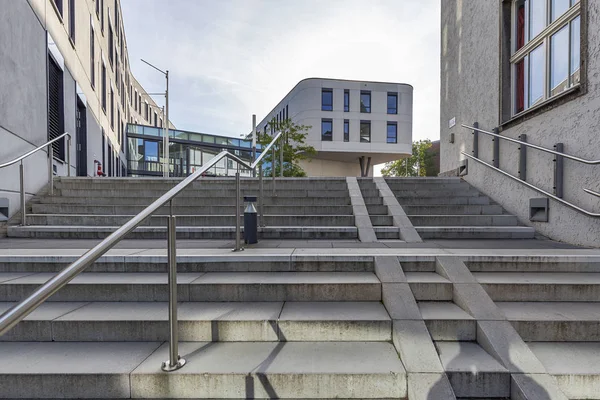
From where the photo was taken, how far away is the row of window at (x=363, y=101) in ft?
108

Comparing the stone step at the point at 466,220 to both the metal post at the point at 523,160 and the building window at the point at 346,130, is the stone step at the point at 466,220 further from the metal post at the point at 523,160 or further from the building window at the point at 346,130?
the building window at the point at 346,130

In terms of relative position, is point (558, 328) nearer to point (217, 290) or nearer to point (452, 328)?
point (452, 328)

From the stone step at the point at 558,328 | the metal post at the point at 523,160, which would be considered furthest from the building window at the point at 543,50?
the stone step at the point at 558,328

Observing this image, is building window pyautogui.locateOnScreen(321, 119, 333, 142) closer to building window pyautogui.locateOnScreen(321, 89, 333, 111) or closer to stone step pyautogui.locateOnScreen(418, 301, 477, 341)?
building window pyautogui.locateOnScreen(321, 89, 333, 111)

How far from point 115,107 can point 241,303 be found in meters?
21.4

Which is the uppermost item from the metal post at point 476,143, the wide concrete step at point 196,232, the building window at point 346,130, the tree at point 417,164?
the building window at point 346,130

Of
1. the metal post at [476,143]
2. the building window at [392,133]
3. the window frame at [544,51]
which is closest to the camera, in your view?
the window frame at [544,51]

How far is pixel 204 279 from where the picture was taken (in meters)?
3.13

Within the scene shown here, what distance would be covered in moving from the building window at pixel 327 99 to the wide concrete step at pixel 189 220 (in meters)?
29.1

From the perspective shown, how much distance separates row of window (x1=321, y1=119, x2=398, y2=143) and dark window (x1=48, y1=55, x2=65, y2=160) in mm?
25688

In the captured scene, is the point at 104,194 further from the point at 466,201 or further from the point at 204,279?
the point at 466,201

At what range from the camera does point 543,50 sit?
17.6 feet

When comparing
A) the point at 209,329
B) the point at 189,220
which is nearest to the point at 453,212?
the point at 189,220

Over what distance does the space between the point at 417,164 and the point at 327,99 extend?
20553 mm
